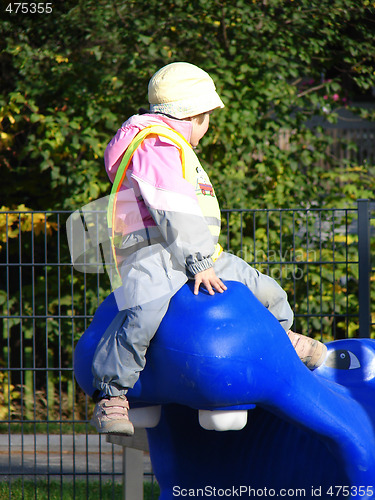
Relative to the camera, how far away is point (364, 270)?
13.0 ft

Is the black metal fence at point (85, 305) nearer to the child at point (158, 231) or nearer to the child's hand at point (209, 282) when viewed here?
the child at point (158, 231)

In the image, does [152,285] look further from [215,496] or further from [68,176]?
[68,176]

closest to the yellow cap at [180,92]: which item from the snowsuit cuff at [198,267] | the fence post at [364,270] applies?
the snowsuit cuff at [198,267]

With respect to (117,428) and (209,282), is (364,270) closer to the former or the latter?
(209,282)

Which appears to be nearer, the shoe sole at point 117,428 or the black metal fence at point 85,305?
the shoe sole at point 117,428

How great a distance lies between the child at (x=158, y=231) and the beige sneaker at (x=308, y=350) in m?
0.16

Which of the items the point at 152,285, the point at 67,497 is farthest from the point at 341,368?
the point at 67,497

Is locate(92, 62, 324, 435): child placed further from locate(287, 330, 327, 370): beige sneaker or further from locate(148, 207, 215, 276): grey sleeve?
locate(287, 330, 327, 370): beige sneaker

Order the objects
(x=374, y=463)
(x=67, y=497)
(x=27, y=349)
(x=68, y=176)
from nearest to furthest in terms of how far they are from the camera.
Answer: (x=374, y=463) < (x=67, y=497) < (x=68, y=176) < (x=27, y=349)

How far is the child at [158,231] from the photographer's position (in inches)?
91.0

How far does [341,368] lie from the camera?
2840 millimetres

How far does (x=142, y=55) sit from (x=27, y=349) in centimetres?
274

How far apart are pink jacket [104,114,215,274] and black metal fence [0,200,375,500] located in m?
1.50

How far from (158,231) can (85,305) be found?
1743 millimetres
